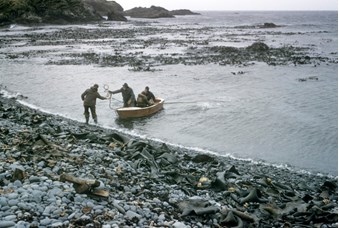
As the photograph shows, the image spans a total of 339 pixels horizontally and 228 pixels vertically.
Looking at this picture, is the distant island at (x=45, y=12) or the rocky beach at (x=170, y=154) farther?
the distant island at (x=45, y=12)

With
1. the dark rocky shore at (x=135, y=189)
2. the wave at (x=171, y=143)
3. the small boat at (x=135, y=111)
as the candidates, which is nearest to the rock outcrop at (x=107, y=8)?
the wave at (x=171, y=143)

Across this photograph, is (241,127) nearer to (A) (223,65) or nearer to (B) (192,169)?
(B) (192,169)

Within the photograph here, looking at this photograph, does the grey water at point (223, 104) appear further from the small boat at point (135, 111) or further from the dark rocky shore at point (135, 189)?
the dark rocky shore at point (135, 189)

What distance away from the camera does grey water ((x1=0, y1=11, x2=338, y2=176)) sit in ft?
50.9

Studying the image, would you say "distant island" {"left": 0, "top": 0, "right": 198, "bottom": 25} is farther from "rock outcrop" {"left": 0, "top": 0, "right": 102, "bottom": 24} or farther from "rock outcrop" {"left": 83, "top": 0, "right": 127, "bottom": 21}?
"rock outcrop" {"left": 83, "top": 0, "right": 127, "bottom": 21}

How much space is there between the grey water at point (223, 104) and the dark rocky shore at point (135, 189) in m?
2.99

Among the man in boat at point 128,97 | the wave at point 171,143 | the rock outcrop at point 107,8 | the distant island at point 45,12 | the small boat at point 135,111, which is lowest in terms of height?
the wave at point 171,143

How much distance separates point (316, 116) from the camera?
20.0 metres

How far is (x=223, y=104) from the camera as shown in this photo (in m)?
22.4

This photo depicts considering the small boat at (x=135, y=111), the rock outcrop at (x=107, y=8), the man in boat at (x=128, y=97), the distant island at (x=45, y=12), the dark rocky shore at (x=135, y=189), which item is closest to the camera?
the dark rocky shore at (x=135, y=189)

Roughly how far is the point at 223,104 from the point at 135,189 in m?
15.0

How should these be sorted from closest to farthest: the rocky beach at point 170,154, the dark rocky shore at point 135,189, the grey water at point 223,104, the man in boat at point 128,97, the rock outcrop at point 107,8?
the dark rocky shore at point 135,189 < the rocky beach at point 170,154 < the grey water at point 223,104 < the man in boat at point 128,97 < the rock outcrop at point 107,8

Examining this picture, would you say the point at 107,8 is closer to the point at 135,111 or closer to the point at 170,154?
the point at 135,111

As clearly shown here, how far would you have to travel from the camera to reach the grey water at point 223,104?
15.5 m
